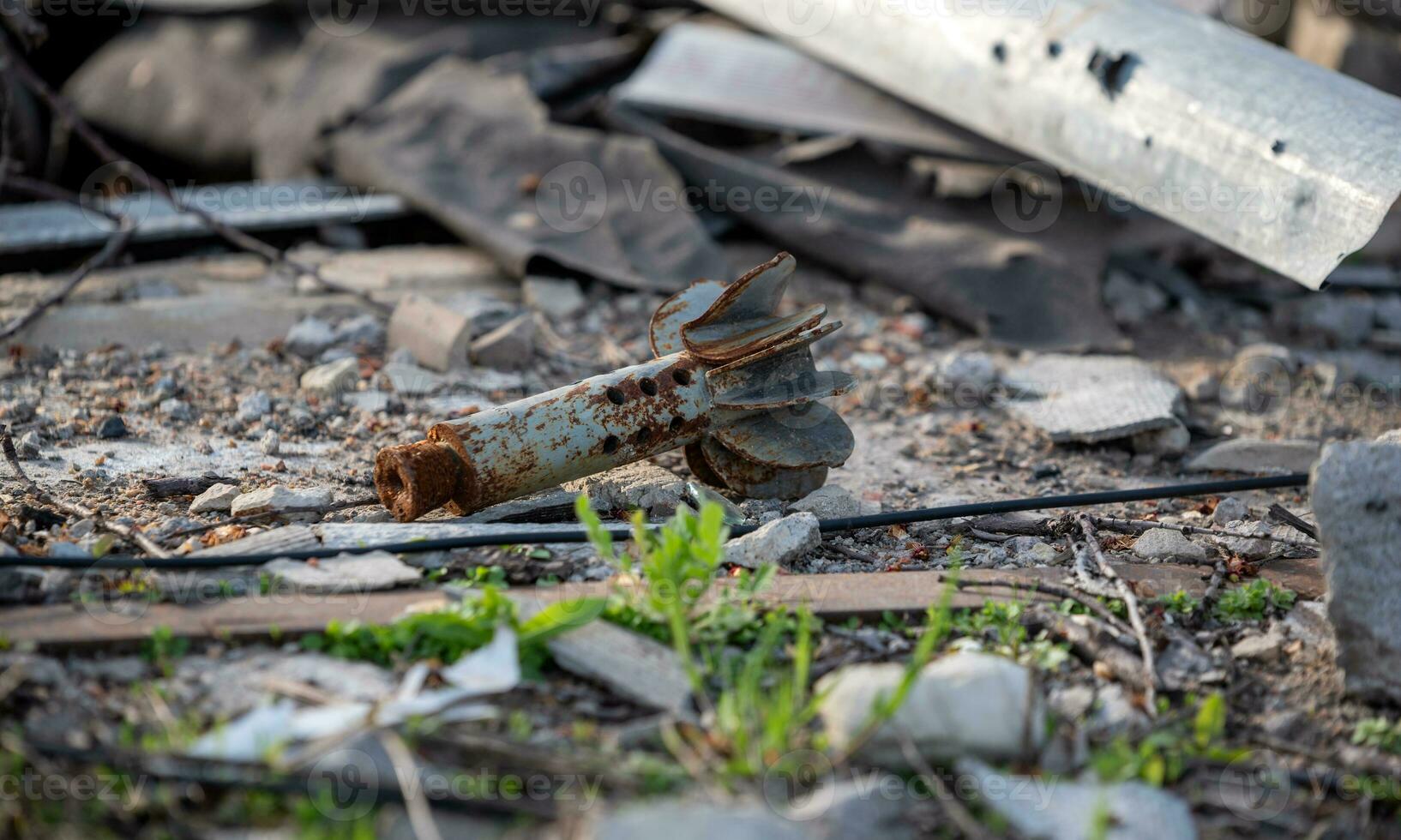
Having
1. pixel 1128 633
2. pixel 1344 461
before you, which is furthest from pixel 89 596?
pixel 1344 461

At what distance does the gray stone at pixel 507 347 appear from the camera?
13.5ft

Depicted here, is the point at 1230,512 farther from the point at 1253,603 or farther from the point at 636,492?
the point at 636,492

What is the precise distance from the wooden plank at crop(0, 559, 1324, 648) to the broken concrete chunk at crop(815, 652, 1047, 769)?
453 millimetres

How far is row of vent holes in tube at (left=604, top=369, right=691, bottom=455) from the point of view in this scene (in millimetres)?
2859

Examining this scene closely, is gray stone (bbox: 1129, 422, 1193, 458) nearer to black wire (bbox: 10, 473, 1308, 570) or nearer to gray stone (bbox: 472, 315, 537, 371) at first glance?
black wire (bbox: 10, 473, 1308, 570)

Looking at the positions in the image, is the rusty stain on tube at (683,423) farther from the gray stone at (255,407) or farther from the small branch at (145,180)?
the small branch at (145,180)

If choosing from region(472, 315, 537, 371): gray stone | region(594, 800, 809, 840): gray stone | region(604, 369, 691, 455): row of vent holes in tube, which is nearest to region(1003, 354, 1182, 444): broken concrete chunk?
region(604, 369, 691, 455): row of vent holes in tube

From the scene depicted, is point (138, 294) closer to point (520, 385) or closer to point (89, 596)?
point (520, 385)

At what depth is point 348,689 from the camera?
2.06 metres

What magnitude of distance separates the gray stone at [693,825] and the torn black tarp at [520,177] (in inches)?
136

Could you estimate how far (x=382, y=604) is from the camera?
2330 mm

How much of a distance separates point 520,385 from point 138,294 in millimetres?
1764

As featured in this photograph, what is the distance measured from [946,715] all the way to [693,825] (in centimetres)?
54

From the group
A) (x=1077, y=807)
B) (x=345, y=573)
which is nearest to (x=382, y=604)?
(x=345, y=573)
